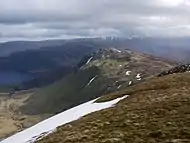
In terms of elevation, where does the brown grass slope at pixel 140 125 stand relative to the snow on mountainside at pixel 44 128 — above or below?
above

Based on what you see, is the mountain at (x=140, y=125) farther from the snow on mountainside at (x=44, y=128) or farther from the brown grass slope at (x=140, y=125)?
the snow on mountainside at (x=44, y=128)

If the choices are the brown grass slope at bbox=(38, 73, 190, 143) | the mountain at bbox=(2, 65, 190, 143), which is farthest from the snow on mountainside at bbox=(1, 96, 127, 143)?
the brown grass slope at bbox=(38, 73, 190, 143)

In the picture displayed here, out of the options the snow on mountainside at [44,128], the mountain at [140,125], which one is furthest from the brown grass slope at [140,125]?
the snow on mountainside at [44,128]

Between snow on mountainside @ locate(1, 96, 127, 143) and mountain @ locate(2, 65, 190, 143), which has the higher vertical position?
mountain @ locate(2, 65, 190, 143)

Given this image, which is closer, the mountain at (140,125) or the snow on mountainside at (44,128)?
the mountain at (140,125)

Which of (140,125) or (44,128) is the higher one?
(140,125)

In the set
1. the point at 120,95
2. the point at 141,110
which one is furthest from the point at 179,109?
the point at 120,95

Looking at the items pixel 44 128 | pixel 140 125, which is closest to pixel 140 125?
pixel 140 125

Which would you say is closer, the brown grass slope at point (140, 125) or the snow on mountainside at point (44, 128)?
the brown grass slope at point (140, 125)

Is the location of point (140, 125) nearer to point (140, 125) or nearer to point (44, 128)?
point (140, 125)

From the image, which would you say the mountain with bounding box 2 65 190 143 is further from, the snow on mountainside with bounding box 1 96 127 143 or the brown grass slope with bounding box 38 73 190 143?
the snow on mountainside with bounding box 1 96 127 143

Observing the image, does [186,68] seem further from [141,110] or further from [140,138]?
[140,138]
